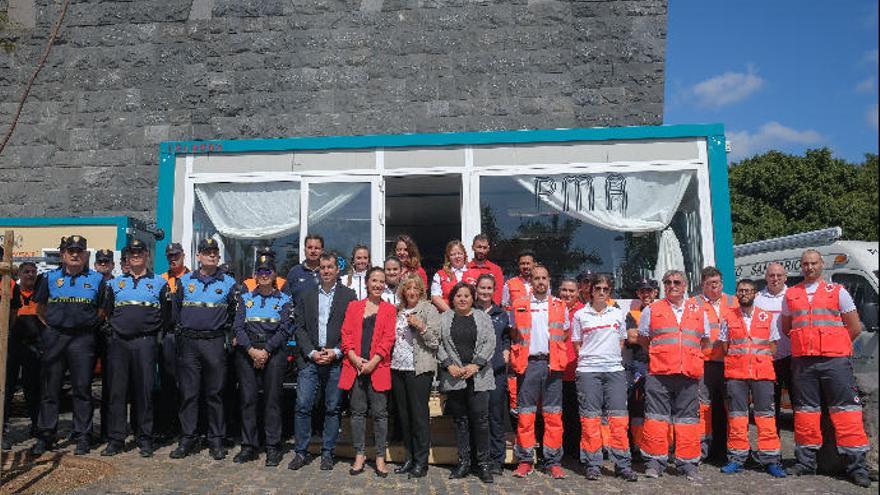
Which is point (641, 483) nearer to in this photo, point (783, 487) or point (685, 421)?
point (685, 421)

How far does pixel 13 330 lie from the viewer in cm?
671

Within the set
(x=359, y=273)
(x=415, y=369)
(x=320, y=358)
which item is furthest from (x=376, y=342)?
(x=359, y=273)

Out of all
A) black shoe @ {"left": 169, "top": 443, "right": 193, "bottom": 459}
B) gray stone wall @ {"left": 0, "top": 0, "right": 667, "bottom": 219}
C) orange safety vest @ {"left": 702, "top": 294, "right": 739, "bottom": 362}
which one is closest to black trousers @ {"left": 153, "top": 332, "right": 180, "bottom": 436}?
black shoe @ {"left": 169, "top": 443, "right": 193, "bottom": 459}

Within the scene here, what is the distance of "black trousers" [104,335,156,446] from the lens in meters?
5.99

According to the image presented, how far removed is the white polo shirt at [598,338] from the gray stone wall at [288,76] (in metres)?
4.87

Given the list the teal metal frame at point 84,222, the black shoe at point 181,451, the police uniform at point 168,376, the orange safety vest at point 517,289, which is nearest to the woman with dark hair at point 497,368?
the orange safety vest at point 517,289

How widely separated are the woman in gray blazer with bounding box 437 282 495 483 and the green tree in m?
19.3

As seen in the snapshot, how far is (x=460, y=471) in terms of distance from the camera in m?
5.31

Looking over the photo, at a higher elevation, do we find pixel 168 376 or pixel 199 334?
pixel 199 334

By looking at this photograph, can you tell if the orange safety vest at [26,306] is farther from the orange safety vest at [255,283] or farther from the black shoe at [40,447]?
the orange safety vest at [255,283]

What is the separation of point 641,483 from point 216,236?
5.06m

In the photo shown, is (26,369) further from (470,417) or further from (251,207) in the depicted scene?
(470,417)

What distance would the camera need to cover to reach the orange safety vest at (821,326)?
5.52 meters

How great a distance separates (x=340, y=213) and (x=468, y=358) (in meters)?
2.55
